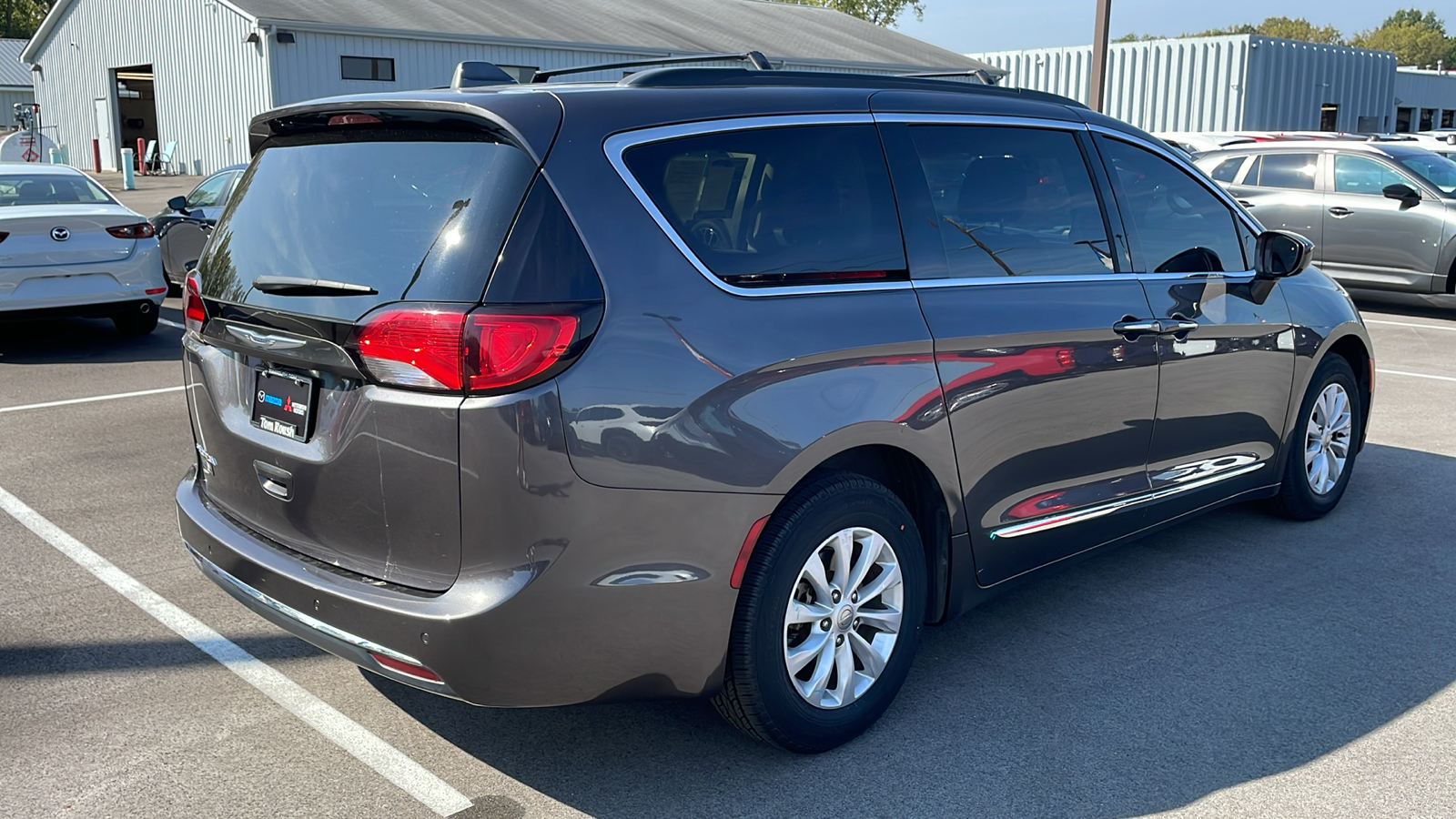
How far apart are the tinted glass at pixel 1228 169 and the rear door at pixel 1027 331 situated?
36.7 ft

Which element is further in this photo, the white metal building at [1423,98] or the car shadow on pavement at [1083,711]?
the white metal building at [1423,98]

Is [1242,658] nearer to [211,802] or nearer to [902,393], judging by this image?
[902,393]

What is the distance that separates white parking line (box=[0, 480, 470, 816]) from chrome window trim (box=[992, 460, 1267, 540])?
1.84 m

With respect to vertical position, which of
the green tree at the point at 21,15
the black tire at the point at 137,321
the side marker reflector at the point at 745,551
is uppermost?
the green tree at the point at 21,15

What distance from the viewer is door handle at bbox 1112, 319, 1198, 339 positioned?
412 cm

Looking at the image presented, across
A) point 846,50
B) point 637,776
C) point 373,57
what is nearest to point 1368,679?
point 637,776

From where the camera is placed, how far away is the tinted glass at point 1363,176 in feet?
41.9

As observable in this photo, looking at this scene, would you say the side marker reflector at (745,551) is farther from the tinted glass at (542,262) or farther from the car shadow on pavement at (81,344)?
the car shadow on pavement at (81,344)

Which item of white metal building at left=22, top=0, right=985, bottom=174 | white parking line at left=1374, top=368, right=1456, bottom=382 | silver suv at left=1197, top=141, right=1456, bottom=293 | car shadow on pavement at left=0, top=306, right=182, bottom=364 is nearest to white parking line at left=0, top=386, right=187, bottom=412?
car shadow on pavement at left=0, top=306, right=182, bottom=364

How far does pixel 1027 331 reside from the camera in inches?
149

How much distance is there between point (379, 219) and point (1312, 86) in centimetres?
3562

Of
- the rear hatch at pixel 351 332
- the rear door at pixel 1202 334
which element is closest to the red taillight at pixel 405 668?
the rear hatch at pixel 351 332

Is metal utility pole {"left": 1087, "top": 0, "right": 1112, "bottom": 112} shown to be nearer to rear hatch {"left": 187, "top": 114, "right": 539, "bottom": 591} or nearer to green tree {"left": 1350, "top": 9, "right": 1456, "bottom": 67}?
rear hatch {"left": 187, "top": 114, "right": 539, "bottom": 591}

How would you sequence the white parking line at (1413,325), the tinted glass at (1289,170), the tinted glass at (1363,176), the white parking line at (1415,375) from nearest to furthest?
1. the white parking line at (1415,375)
2. the white parking line at (1413,325)
3. the tinted glass at (1363,176)
4. the tinted glass at (1289,170)
